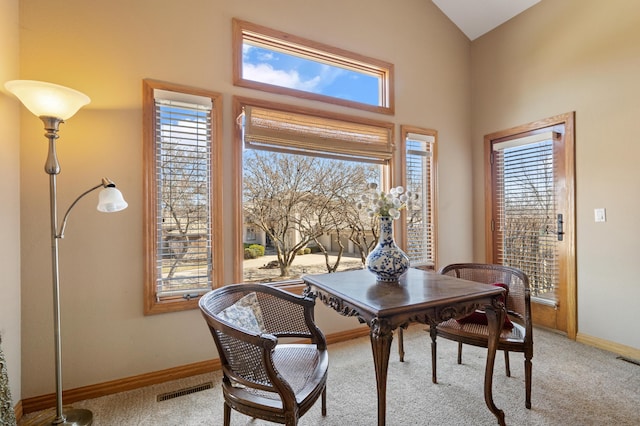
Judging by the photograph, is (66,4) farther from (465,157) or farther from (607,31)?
(607,31)

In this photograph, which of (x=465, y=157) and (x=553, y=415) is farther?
(x=465, y=157)

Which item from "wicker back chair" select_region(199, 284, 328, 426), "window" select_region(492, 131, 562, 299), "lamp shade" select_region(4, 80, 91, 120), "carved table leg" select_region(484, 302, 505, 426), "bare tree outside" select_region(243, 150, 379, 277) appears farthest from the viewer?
"window" select_region(492, 131, 562, 299)

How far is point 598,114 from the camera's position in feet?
9.12

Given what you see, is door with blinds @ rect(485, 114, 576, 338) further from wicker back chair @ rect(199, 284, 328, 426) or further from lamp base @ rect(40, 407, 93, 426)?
lamp base @ rect(40, 407, 93, 426)

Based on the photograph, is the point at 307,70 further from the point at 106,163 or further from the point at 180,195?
the point at 106,163

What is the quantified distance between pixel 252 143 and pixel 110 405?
6.79 feet

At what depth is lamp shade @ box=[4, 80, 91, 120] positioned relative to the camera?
1570mm

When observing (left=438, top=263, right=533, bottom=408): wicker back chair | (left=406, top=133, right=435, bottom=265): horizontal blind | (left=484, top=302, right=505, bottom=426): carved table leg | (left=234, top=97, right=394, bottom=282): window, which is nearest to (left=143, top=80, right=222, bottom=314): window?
(left=234, top=97, right=394, bottom=282): window

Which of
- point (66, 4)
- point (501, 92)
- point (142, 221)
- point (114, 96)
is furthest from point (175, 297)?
point (501, 92)

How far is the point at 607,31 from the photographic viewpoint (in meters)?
2.73

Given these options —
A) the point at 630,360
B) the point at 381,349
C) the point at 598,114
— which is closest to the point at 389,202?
the point at 381,349

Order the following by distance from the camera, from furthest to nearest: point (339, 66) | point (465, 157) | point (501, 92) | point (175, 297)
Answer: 1. point (465, 157)
2. point (501, 92)
3. point (339, 66)
4. point (175, 297)

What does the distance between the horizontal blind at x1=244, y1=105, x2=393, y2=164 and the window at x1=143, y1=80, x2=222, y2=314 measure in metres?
0.32

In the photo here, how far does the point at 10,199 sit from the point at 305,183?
2.07m
